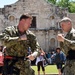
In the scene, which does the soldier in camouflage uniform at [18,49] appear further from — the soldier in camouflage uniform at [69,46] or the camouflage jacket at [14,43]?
the soldier in camouflage uniform at [69,46]

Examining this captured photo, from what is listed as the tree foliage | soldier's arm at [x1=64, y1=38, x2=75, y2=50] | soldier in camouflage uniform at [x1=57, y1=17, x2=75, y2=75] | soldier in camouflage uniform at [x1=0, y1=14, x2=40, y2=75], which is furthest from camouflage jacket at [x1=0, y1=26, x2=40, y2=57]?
the tree foliage

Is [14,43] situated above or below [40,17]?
above

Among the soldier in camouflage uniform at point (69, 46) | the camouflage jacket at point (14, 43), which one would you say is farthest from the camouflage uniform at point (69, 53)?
the camouflage jacket at point (14, 43)

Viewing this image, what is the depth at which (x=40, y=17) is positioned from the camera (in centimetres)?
4438

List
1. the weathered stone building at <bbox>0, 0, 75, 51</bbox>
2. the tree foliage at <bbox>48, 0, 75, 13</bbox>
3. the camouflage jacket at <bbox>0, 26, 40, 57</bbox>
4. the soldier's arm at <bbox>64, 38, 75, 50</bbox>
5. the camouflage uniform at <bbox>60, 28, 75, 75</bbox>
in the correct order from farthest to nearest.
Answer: the tree foliage at <bbox>48, 0, 75, 13</bbox> < the weathered stone building at <bbox>0, 0, 75, 51</bbox> < the camouflage uniform at <bbox>60, 28, 75, 75</bbox> < the soldier's arm at <bbox>64, 38, 75, 50</bbox> < the camouflage jacket at <bbox>0, 26, 40, 57</bbox>

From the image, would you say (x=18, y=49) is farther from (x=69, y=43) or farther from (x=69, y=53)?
(x=69, y=53)

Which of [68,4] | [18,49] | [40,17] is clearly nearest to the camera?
[18,49]

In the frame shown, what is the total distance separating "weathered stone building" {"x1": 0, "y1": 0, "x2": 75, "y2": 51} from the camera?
43188 mm

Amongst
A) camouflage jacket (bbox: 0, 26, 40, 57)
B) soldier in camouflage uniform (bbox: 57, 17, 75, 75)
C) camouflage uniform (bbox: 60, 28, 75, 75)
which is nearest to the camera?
camouflage jacket (bbox: 0, 26, 40, 57)

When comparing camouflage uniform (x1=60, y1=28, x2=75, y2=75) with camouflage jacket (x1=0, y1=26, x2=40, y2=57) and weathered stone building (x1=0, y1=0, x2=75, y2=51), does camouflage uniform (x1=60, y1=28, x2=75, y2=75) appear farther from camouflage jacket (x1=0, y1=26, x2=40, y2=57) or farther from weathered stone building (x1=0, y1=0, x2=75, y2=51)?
weathered stone building (x1=0, y1=0, x2=75, y2=51)

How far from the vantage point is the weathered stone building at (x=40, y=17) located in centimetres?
4319

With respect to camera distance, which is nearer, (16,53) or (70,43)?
(16,53)

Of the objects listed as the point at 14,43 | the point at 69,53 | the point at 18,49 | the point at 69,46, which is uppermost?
the point at 14,43

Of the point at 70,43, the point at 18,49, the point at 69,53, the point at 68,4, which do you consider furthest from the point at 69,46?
the point at 68,4
